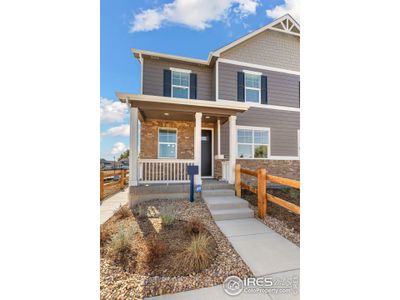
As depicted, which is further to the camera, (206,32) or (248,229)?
(206,32)

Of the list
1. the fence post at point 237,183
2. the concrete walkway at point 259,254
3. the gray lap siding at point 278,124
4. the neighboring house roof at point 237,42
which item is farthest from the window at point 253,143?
A: the concrete walkway at point 259,254

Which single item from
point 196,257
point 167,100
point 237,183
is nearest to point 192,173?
point 237,183

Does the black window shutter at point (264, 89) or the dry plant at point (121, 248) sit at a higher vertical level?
the black window shutter at point (264, 89)

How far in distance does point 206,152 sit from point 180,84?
3.18 metres

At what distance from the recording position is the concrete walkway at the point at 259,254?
2033 mm

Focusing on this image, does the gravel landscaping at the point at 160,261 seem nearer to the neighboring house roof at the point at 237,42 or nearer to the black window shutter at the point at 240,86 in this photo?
the black window shutter at the point at 240,86

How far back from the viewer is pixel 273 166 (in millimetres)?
8109

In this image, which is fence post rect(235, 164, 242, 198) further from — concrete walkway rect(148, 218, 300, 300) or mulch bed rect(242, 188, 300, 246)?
concrete walkway rect(148, 218, 300, 300)

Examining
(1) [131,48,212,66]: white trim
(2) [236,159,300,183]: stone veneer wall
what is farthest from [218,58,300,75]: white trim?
(2) [236,159,300,183]: stone veneer wall

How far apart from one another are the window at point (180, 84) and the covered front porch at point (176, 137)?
119cm
